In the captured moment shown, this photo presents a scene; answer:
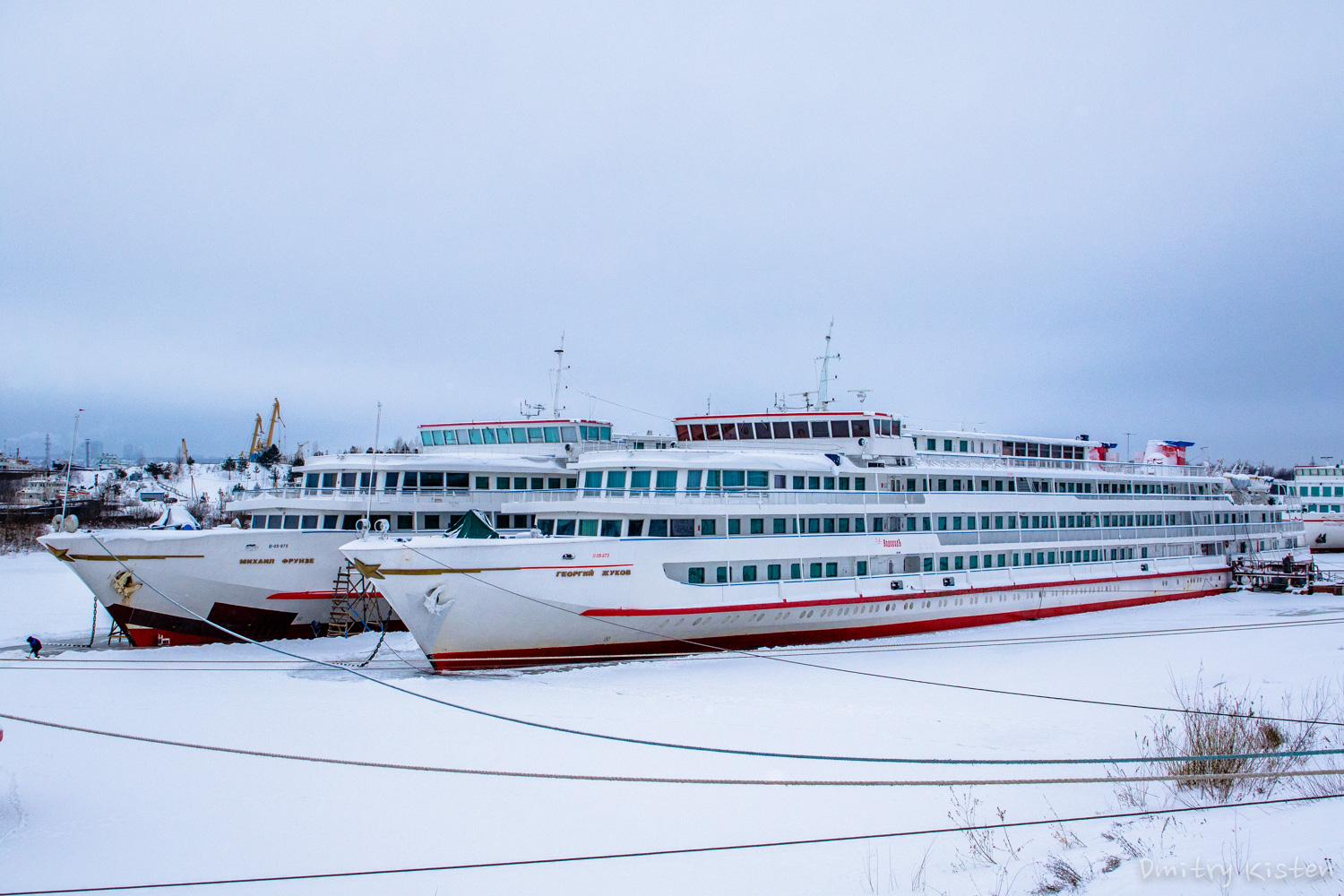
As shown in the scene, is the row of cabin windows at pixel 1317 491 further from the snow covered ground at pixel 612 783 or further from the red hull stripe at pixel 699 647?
the snow covered ground at pixel 612 783

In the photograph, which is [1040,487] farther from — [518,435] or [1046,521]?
[518,435]

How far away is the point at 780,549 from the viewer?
22.0 metres

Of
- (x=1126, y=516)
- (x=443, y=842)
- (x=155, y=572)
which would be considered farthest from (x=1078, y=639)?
(x=155, y=572)

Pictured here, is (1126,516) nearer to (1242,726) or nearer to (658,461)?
(658,461)

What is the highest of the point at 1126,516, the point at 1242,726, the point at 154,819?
the point at 1126,516

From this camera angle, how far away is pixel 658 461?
2153 centimetres

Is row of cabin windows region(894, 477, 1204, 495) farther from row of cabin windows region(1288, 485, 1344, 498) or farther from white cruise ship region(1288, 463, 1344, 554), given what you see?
row of cabin windows region(1288, 485, 1344, 498)

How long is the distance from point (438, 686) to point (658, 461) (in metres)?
7.90

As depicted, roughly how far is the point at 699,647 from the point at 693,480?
4413 millimetres

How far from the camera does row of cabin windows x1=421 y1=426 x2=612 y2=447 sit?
31312 millimetres

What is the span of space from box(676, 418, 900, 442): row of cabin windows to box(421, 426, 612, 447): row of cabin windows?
4.29 meters

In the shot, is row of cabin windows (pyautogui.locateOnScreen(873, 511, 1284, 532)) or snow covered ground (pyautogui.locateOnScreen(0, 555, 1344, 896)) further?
row of cabin windows (pyautogui.locateOnScreen(873, 511, 1284, 532))

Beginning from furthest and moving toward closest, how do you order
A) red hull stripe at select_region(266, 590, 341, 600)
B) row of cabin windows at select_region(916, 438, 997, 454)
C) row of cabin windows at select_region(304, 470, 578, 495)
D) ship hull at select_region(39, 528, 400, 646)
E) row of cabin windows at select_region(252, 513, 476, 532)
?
row of cabin windows at select_region(916, 438, 997, 454) → row of cabin windows at select_region(304, 470, 578, 495) → row of cabin windows at select_region(252, 513, 476, 532) → red hull stripe at select_region(266, 590, 341, 600) → ship hull at select_region(39, 528, 400, 646)

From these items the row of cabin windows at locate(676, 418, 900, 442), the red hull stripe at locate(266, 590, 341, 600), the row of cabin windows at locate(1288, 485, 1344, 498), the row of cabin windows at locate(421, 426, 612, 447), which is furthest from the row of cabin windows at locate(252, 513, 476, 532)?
the row of cabin windows at locate(1288, 485, 1344, 498)
